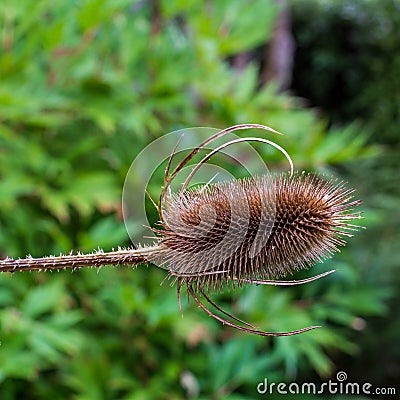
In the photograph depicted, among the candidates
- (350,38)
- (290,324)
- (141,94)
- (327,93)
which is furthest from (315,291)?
(350,38)

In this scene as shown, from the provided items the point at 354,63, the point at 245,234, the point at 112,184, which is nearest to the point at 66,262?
the point at 245,234

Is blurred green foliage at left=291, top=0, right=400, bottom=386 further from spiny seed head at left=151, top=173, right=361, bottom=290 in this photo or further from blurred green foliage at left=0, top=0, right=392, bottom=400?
spiny seed head at left=151, top=173, right=361, bottom=290

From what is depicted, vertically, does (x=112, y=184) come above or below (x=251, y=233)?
below

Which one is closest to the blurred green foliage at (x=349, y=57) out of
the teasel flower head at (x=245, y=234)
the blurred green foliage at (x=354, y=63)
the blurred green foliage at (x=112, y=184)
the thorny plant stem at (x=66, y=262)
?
the blurred green foliage at (x=354, y=63)

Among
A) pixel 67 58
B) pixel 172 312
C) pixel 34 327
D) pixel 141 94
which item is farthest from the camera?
pixel 141 94

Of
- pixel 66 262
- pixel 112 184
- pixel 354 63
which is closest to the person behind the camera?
pixel 66 262

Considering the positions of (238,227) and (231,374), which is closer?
(238,227)

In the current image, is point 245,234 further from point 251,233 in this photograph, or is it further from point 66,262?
point 66,262

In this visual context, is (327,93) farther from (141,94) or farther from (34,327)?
(34,327)
